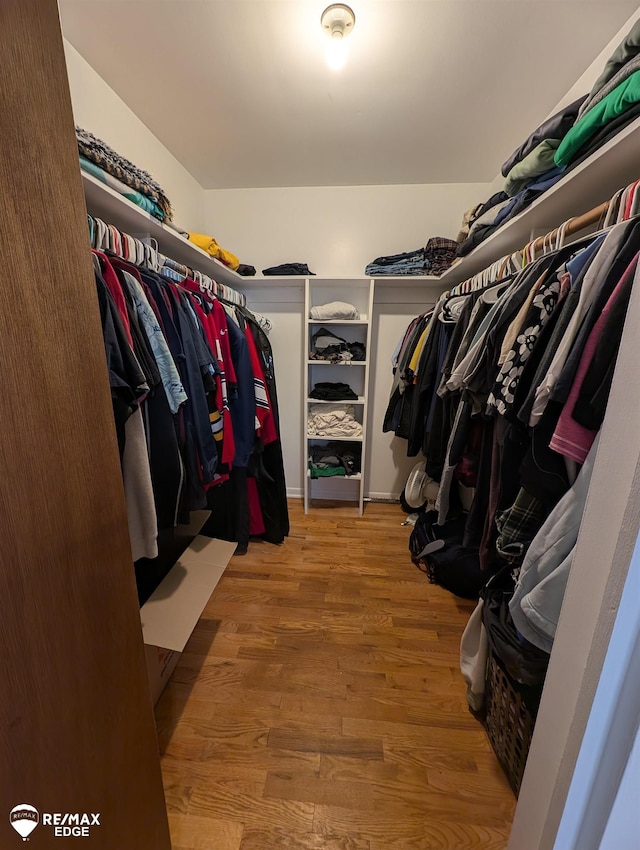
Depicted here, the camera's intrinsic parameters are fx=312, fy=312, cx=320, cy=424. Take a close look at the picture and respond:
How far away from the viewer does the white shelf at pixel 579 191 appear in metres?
0.75

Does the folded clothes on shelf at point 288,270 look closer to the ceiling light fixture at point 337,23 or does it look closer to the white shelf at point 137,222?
the white shelf at point 137,222

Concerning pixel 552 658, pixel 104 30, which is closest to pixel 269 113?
pixel 104 30

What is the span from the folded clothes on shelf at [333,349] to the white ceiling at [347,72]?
1020 mm

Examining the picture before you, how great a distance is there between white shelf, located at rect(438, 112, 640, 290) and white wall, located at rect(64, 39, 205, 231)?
1.59 m

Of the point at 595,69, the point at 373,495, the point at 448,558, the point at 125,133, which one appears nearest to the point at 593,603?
the point at 448,558

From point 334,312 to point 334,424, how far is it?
78 cm

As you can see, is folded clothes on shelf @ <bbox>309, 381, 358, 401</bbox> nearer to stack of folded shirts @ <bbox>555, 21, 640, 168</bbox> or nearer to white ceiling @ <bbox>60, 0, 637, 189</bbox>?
white ceiling @ <bbox>60, 0, 637, 189</bbox>

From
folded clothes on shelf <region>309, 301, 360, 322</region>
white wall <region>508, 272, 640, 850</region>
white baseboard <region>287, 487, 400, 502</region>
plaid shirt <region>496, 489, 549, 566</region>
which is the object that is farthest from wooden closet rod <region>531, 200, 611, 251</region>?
white baseboard <region>287, 487, 400, 502</region>

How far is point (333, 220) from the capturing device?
7.22 feet

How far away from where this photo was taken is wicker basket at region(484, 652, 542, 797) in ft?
2.83

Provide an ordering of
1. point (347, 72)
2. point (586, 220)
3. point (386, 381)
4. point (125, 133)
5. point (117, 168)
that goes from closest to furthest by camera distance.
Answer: point (586, 220) < point (117, 168) < point (347, 72) < point (125, 133) < point (386, 381)

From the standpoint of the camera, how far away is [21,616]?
41 cm

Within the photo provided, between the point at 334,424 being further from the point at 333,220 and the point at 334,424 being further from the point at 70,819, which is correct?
the point at 70,819

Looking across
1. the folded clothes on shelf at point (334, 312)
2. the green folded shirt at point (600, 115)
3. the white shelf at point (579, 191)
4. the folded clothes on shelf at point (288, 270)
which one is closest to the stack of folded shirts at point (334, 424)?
the folded clothes on shelf at point (334, 312)
